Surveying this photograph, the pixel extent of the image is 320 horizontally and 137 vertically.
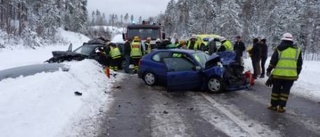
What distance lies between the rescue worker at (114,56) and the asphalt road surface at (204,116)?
626cm

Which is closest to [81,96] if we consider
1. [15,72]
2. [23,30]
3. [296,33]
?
[15,72]

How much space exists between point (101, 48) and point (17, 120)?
39.7ft

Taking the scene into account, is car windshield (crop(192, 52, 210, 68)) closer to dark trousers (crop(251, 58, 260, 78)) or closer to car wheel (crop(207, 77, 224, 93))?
car wheel (crop(207, 77, 224, 93))

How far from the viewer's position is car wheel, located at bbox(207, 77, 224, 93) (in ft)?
39.7

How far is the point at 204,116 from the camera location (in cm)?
874

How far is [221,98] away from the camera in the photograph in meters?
11.2

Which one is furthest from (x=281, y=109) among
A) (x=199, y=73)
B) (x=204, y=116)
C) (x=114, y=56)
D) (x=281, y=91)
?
(x=114, y=56)

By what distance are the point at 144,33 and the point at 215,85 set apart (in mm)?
9512

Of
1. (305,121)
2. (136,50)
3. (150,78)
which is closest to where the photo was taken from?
(305,121)

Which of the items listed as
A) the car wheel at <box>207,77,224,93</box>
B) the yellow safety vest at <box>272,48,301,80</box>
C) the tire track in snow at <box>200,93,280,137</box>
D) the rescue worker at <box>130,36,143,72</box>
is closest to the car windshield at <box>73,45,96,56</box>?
the rescue worker at <box>130,36,143,72</box>

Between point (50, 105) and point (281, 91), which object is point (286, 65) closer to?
point (281, 91)

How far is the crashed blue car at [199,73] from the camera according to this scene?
12188 millimetres

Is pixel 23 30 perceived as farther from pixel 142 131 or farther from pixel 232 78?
pixel 142 131

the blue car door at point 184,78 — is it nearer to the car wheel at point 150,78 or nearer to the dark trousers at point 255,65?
the car wheel at point 150,78
